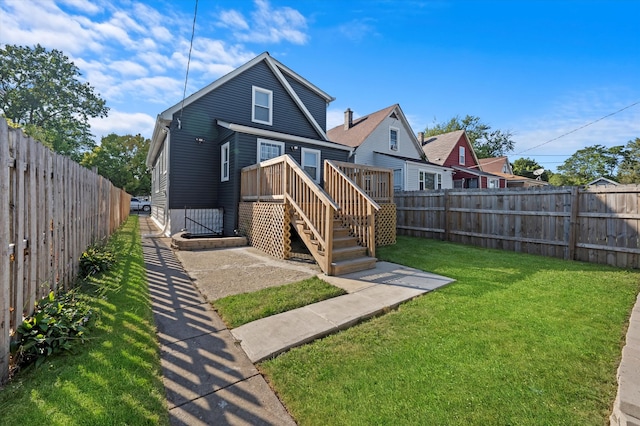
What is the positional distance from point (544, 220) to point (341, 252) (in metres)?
5.73

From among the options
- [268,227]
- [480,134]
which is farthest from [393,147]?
[480,134]

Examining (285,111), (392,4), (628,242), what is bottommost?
(628,242)

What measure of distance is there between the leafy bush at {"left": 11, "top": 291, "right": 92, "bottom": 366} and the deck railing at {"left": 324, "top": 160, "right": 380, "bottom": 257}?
5012mm

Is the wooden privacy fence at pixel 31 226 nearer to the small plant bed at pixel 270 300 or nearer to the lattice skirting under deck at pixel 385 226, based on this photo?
the small plant bed at pixel 270 300

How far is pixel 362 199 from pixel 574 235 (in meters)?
5.23

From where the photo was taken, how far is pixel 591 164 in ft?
163

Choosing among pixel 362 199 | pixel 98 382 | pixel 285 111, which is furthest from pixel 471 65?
pixel 98 382

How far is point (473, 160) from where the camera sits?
2719 cm

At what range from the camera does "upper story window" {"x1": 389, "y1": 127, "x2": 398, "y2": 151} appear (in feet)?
66.9

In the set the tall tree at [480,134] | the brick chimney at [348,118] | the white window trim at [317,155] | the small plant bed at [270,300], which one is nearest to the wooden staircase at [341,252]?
the small plant bed at [270,300]

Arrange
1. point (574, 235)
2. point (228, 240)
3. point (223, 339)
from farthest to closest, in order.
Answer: point (228, 240) → point (574, 235) → point (223, 339)

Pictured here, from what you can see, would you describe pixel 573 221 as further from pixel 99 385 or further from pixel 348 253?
pixel 99 385

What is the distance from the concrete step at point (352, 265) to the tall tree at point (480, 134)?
39778 mm

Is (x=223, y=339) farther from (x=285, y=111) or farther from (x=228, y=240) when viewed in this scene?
(x=285, y=111)
